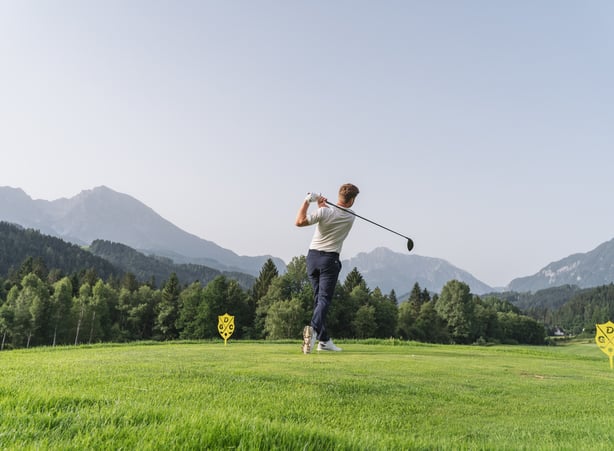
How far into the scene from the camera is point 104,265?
180 m

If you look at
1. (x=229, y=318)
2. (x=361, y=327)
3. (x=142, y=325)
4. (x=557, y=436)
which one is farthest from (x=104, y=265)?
(x=557, y=436)

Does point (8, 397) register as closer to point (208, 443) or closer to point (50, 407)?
point (50, 407)

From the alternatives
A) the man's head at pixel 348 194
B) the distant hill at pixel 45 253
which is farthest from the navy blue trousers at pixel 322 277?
the distant hill at pixel 45 253

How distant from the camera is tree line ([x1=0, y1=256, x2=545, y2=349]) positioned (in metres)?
60.8

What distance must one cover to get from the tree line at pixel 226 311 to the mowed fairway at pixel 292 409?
161 ft

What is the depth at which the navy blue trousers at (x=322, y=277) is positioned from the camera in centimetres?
871

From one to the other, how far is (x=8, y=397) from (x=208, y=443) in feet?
5.82

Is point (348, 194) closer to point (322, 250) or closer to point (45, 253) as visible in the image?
point (322, 250)

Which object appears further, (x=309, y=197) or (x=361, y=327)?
(x=361, y=327)

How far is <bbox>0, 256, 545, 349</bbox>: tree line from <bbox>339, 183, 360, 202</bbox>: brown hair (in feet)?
152

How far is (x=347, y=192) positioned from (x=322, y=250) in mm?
1397

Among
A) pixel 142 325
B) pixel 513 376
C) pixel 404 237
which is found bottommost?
pixel 142 325

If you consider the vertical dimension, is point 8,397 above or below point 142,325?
above

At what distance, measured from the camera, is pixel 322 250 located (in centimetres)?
878
